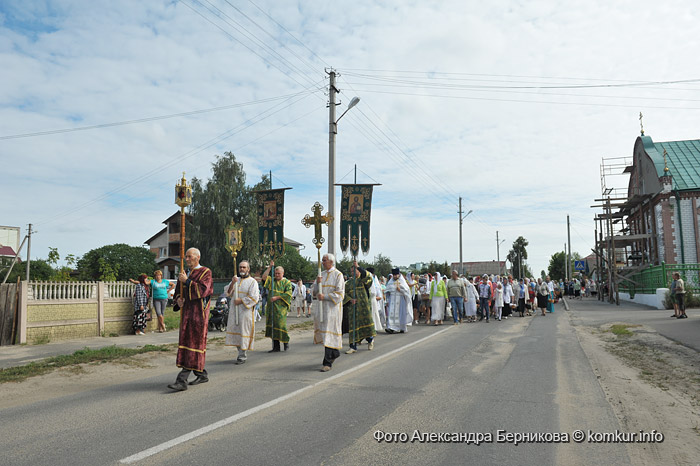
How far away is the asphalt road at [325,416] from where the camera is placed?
164 inches

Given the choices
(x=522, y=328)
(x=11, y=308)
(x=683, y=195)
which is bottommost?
(x=522, y=328)

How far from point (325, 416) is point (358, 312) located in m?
5.53

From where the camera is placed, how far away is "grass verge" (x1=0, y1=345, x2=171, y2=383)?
26.1 ft

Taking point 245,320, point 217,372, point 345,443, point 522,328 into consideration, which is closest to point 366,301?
point 245,320

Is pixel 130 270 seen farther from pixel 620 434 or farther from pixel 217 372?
pixel 620 434

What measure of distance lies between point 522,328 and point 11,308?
14.2 metres

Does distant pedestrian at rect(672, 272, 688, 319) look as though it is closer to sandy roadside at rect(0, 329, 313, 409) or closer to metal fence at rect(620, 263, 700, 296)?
metal fence at rect(620, 263, 700, 296)

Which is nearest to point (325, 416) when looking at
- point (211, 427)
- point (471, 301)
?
point (211, 427)

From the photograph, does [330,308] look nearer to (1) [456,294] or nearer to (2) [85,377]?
(2) [85,377]

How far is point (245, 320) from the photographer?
934 centimetres

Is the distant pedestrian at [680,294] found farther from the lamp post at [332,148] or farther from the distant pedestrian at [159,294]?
the distant pedestrian at [159,294]

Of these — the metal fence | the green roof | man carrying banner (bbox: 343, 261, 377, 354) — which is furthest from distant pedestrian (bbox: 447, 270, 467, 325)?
the green roof

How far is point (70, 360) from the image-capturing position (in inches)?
361

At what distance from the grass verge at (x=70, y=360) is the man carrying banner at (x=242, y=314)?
230 cm
